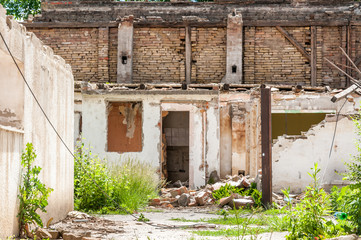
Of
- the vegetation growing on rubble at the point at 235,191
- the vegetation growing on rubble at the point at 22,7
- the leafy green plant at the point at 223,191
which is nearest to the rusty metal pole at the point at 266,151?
the vegetation growing on rubble at the point at 235,191

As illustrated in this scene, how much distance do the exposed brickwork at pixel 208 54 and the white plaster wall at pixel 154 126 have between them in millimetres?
5053

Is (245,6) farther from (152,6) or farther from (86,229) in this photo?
(86,229)

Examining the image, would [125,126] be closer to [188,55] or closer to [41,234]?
[188,55]

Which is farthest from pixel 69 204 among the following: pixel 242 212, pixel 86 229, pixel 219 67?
pixel 219 67

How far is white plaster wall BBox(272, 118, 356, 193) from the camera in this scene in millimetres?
14406

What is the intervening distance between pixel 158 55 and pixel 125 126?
548 centimetres

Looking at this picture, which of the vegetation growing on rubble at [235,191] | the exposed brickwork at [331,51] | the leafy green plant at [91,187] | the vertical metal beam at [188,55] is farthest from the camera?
the vertical metal beam at [188,55]

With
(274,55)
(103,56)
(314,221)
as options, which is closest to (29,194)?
(314,221)

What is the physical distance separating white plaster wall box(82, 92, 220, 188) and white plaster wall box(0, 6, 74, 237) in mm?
5863

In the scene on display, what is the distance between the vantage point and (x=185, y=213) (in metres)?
11.7

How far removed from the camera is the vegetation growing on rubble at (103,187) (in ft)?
35.9

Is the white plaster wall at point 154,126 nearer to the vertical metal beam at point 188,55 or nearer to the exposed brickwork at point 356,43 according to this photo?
the vertical metal beam at point 188,55

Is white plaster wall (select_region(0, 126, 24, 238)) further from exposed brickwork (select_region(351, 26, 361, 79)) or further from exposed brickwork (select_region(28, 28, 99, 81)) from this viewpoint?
exposed brickwork (select_region(351, 26, 361, 79))

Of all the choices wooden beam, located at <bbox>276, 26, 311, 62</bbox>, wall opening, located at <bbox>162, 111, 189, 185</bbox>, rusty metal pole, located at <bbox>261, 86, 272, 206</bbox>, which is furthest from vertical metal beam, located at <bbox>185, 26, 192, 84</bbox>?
rusty metal pole, located at <bbox>261, 86, 272, 206</bbox>
